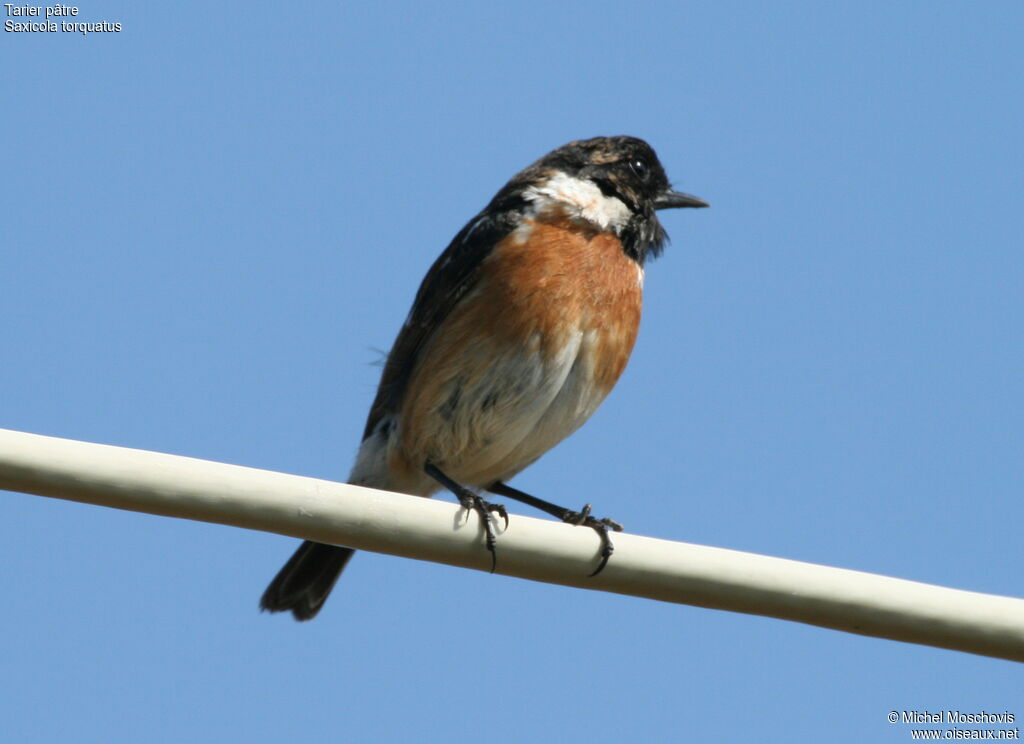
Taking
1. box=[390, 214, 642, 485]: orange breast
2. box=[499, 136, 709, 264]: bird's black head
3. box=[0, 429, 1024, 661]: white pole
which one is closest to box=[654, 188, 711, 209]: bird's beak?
box=[499, 136, 709, 264]: bird's black head

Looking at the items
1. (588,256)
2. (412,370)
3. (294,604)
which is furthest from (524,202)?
(294,604)

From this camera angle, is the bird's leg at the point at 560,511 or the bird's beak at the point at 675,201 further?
the bird's beak at the point at 675,201

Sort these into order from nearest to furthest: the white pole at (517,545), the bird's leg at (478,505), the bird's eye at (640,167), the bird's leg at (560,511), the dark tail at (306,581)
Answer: the white pole at (517,545), the bird's leg at (478,505), the bird's leg at (560,511), the dark tail at (306,581), the bird's eye at (640,167)

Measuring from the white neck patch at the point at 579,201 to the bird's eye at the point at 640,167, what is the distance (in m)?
0.32

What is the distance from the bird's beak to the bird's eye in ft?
0.47

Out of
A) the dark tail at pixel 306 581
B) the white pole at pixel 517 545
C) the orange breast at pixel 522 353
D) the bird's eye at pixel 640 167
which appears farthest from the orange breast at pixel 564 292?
the white pole at pixel 517 545

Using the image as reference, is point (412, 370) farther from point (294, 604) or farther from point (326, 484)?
point (326, 484)

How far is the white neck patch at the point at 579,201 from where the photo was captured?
6684mm

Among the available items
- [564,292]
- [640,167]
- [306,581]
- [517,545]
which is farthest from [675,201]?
[517,545]

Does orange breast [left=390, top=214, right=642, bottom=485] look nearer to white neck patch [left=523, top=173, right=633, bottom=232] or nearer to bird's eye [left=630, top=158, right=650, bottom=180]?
white neck patch [left=523, top=173, right=633, bottom=232]

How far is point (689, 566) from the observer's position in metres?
3.25

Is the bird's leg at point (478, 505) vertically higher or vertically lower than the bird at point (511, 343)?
lower

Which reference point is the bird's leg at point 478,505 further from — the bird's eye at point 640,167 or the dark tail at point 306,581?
the bird's eye at point 640,167

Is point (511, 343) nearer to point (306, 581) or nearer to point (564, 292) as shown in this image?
point (564, 292)
